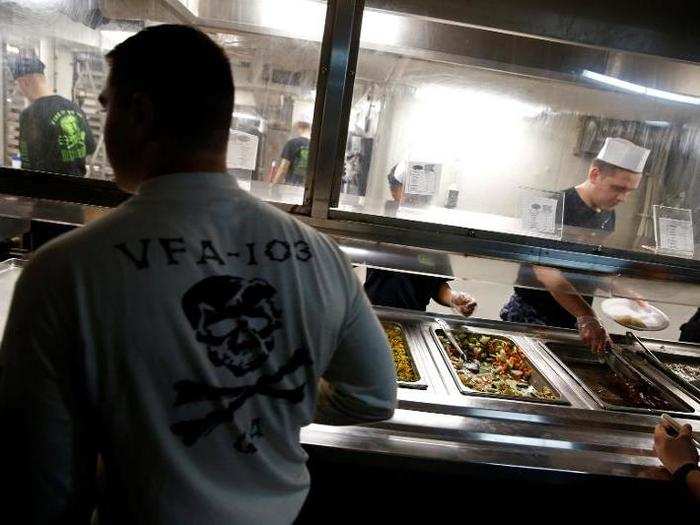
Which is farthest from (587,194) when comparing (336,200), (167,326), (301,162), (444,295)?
(167,326)

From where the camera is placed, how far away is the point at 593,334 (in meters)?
2.49

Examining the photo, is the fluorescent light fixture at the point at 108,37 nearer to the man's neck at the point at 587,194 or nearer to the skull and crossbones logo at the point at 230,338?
the skull and crossbones logo at the point at 230,338

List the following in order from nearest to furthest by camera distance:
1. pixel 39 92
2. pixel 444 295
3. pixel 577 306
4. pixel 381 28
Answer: pixel 39 92 < pixel 381 28 < pixel 577 306 < pixel 444 295

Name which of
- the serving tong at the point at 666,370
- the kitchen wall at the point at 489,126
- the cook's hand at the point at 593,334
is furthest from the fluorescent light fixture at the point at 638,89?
the serving tong at the point at 666,370

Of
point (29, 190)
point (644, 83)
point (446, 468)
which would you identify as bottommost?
point (446, 468)

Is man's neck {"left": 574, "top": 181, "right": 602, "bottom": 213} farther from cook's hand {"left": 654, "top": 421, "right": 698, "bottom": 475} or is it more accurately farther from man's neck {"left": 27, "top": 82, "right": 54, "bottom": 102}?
man's neck {"left": 27, "top": 82, "right": 54, "bottom": 102}

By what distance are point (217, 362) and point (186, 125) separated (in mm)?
472

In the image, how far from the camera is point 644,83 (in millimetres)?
2135

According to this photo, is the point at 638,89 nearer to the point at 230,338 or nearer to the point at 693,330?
the point at 230,338

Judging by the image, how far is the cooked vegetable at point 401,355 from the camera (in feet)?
6.91

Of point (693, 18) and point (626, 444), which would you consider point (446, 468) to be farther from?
point (693, 18)

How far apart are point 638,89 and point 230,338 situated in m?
2.17

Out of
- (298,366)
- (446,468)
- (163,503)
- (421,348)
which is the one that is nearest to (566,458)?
(446,468)

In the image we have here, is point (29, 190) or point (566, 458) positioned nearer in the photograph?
point (566, 458)
